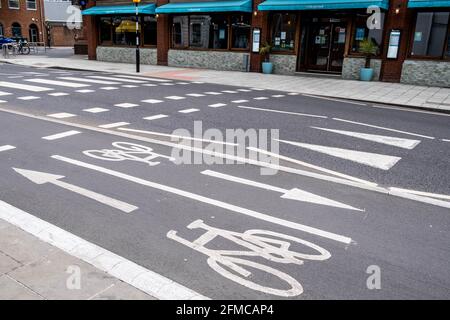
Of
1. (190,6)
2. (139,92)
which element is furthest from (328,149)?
(190,6)

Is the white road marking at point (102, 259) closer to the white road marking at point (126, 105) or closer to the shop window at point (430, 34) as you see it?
the white road marking at point (126, 105)

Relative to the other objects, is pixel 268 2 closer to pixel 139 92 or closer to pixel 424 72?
pixel 424 72

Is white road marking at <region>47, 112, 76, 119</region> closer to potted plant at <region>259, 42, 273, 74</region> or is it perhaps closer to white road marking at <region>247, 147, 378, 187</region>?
white road marking at <region>247, 147, 378, 187</region>

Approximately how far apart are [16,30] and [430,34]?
5181cm

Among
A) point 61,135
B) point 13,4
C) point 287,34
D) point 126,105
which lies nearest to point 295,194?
point 61,135

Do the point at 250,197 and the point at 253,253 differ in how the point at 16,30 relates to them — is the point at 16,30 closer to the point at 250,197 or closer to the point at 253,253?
the point at 250,197

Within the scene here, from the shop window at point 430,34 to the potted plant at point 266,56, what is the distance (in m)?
6.88

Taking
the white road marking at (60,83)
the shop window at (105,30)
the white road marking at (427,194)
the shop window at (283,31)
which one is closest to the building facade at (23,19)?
the shop window at (105,30)

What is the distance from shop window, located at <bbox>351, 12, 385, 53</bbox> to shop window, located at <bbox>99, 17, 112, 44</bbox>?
16.9 meters

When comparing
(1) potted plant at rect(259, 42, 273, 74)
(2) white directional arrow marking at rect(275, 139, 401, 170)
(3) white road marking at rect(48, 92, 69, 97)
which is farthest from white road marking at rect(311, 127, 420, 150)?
(1) potted plant at rect(259, 42, 273, 74)

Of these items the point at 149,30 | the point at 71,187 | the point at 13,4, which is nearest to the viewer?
the point at 71,187

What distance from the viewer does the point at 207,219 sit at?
466 centimetres
